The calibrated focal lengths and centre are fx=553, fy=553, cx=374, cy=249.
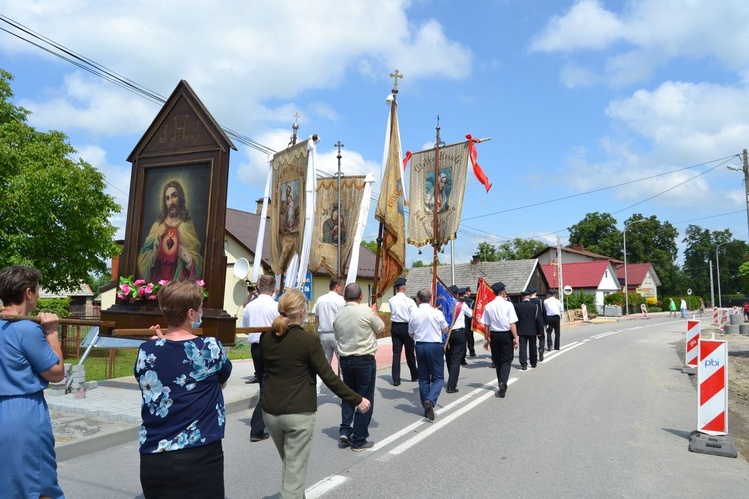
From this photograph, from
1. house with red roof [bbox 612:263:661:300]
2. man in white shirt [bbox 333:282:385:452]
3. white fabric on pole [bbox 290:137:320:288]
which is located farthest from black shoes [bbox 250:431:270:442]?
house with red roof [bbox 612:263:661:300]

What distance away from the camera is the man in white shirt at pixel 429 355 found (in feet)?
25.4

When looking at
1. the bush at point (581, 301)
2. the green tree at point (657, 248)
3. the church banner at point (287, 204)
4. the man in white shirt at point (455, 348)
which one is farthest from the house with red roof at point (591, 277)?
the church banner at point (287, 204)

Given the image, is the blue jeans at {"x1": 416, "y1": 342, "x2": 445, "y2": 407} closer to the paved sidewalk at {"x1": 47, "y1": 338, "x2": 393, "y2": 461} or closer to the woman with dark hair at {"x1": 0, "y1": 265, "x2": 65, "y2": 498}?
the paved sidewalk at {"x1": 47, "y1": 338, "x2": 393, "y2": 461}

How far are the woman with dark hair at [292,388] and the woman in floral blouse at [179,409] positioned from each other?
1052 millimetres

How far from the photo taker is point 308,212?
10141 mm

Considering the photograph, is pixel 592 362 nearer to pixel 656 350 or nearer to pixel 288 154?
pixel 656 350

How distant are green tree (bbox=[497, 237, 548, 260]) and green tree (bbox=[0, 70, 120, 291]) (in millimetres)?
68987

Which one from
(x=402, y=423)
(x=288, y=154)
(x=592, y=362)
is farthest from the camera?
(x=592, y=362)

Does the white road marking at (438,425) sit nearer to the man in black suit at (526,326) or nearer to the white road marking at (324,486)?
the white road marking at (324,486)

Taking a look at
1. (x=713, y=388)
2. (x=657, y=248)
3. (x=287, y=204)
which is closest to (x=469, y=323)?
(x=287, y=204)

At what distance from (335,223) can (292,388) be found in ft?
29.6

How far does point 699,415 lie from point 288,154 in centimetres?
810

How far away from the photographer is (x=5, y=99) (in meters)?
17.2

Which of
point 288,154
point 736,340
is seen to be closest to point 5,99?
point 288,154
